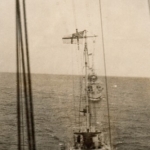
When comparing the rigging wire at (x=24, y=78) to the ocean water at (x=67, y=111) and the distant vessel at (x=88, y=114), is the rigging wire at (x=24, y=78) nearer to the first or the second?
the ocean water at (x=67, y=111)

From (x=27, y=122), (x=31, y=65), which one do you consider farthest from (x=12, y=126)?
(x=31, y=65)

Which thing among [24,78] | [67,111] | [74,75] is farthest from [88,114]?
[24,78]

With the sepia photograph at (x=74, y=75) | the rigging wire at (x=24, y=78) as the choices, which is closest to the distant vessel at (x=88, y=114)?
the sepia photograph at (x=74, y=75)

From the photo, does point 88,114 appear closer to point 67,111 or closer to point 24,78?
point 67,111

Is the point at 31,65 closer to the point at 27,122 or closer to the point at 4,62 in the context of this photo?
the point at 4,62

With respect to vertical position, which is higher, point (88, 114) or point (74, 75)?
point (74, 75)

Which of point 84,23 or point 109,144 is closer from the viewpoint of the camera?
point 109,144
